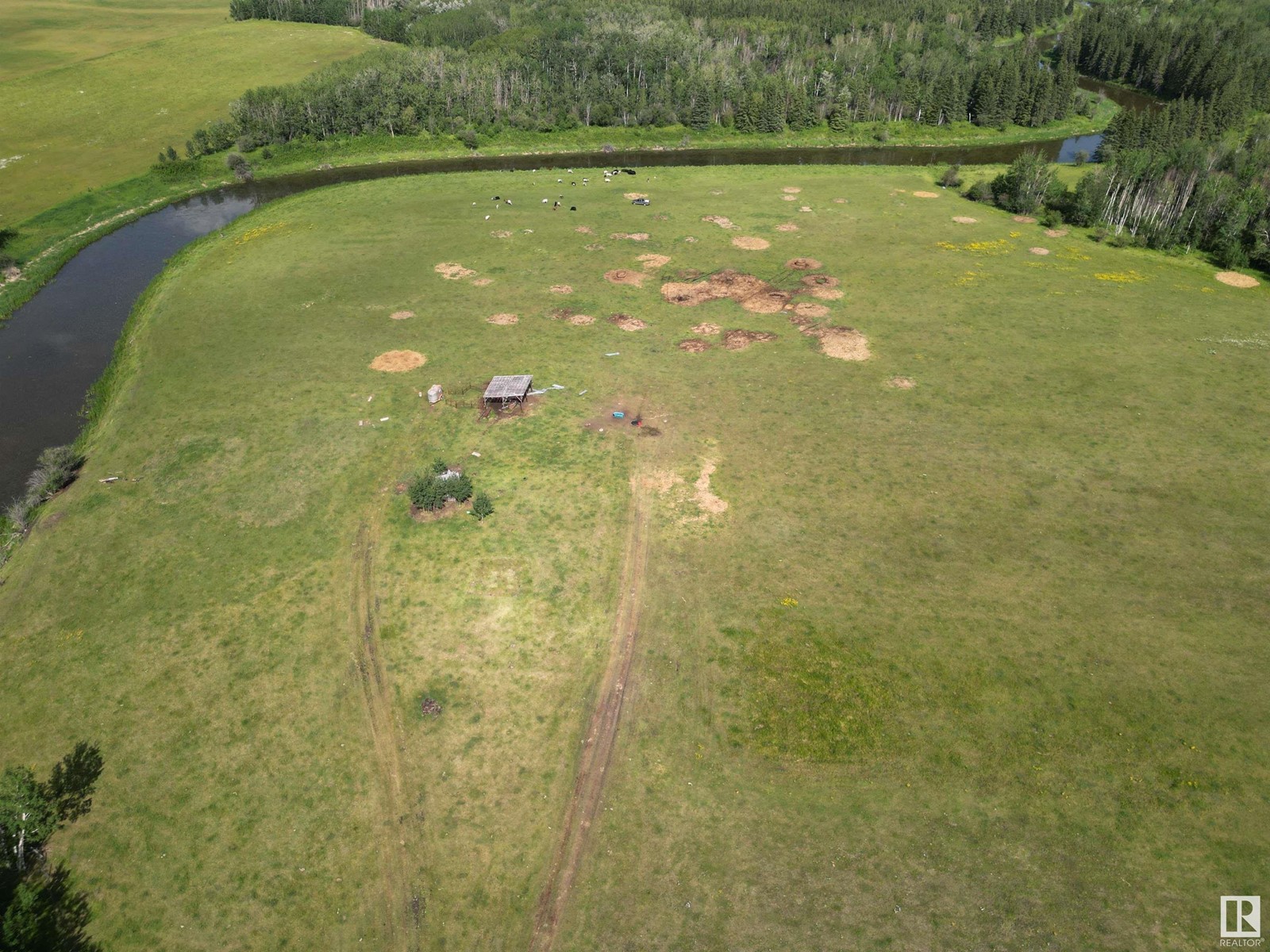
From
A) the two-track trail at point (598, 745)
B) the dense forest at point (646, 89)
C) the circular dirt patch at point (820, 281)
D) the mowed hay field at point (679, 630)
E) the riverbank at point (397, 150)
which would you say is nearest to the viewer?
the two-track trail at point (598, 745)

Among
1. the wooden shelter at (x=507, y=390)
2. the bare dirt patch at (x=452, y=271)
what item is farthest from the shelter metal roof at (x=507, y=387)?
the bare dirt patch at (x=452, y=271)

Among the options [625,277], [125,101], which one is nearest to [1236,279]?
[625,277]

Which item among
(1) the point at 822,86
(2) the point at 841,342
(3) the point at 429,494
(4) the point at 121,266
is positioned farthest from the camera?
(1) the point at 822,86

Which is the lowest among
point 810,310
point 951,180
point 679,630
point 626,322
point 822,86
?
point 679,630

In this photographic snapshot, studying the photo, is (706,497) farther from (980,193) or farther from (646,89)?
(646,89)

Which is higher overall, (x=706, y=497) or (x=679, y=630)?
(x=706, y=497)

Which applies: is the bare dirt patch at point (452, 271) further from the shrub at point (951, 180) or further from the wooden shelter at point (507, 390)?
the shrub at point (951, 180)

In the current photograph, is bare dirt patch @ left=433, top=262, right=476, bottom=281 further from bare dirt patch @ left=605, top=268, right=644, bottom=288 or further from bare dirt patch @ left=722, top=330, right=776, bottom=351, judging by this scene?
bare dirt patch @ left=722, top=330, right=776, bottom=351

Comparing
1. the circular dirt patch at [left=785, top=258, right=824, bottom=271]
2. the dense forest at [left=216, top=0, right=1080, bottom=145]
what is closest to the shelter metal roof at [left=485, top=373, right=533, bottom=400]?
the circular dirt patch at [left=785, top=258, right=824, bottom=271]
